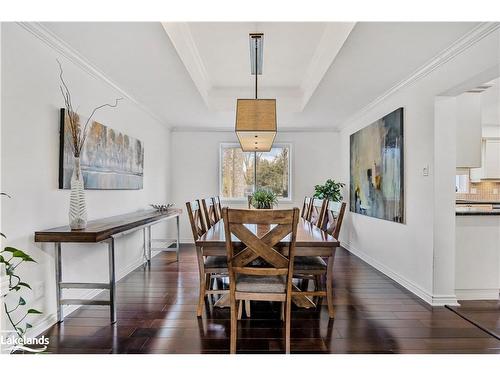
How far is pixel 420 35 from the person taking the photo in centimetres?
252

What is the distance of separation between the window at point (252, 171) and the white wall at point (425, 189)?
2.71m

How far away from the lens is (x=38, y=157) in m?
2.41

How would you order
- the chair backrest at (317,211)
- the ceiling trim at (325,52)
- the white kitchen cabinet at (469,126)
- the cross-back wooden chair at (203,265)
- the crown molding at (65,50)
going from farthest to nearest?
1. the white kitchen cabinet at (469,126)
2. the chair backrest at (317,211)
3. the cross-back wooden chair at (203,265)
4. the ceiling trim at (325,52)
5. the crown molding at (65,50)

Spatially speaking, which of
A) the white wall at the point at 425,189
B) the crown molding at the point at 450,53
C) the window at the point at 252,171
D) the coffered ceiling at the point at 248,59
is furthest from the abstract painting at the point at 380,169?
the window at the point at 252,171

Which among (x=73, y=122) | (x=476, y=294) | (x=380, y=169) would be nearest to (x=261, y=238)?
(x=73, y=122)

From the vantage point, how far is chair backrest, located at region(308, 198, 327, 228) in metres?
3.50

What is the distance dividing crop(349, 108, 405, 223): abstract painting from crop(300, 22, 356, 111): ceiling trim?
3.40ft

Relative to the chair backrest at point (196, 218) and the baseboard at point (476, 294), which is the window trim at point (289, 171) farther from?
the baseboard at point (476, 294)

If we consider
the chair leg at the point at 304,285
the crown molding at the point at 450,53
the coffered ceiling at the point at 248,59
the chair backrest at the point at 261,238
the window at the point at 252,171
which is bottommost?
the chair leg at the point at 304,285

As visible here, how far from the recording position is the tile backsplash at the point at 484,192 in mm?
6492

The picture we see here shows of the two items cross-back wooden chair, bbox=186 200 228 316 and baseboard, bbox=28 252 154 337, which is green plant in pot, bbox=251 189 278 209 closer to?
cross-back wooden chair, bbox=186 200 228 316
